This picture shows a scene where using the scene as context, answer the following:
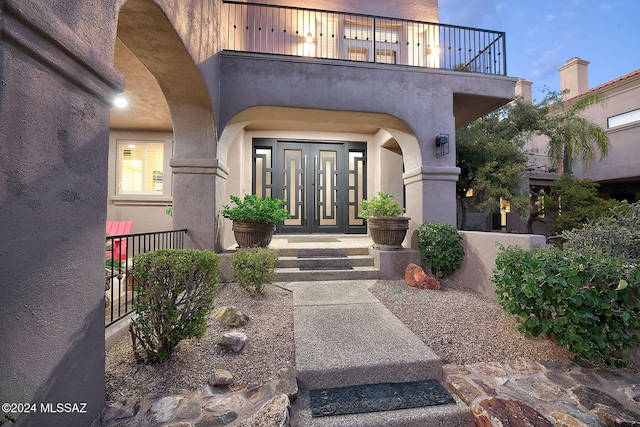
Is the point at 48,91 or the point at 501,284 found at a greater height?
the point at 48,91

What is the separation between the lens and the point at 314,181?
24.0 feet

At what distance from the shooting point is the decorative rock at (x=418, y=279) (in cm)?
423

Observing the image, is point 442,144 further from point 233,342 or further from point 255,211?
point 233,342

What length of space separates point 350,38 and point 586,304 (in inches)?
256

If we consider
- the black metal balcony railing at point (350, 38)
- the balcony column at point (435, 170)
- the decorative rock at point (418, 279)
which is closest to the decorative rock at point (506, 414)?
the decorative rock at point (418, 279)

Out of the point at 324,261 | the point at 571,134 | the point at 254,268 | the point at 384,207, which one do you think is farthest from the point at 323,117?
the point at 571,134

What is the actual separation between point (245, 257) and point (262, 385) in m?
2.08

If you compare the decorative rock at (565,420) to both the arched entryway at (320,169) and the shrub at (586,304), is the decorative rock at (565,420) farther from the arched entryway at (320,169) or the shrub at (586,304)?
the arched entryway at (320,169)

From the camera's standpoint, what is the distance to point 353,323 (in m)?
2.84

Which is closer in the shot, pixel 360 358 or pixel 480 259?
pixel 360 358

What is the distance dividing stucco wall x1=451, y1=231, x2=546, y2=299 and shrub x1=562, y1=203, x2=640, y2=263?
606mm

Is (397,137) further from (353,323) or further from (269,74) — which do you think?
(353,323)

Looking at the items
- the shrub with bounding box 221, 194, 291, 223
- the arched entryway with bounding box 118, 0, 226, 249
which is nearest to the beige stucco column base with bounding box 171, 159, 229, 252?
the arched entryway with bounding box 118, 0, 226, 249

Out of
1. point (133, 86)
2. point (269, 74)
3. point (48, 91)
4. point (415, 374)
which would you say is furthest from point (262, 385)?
point (133, 86)
